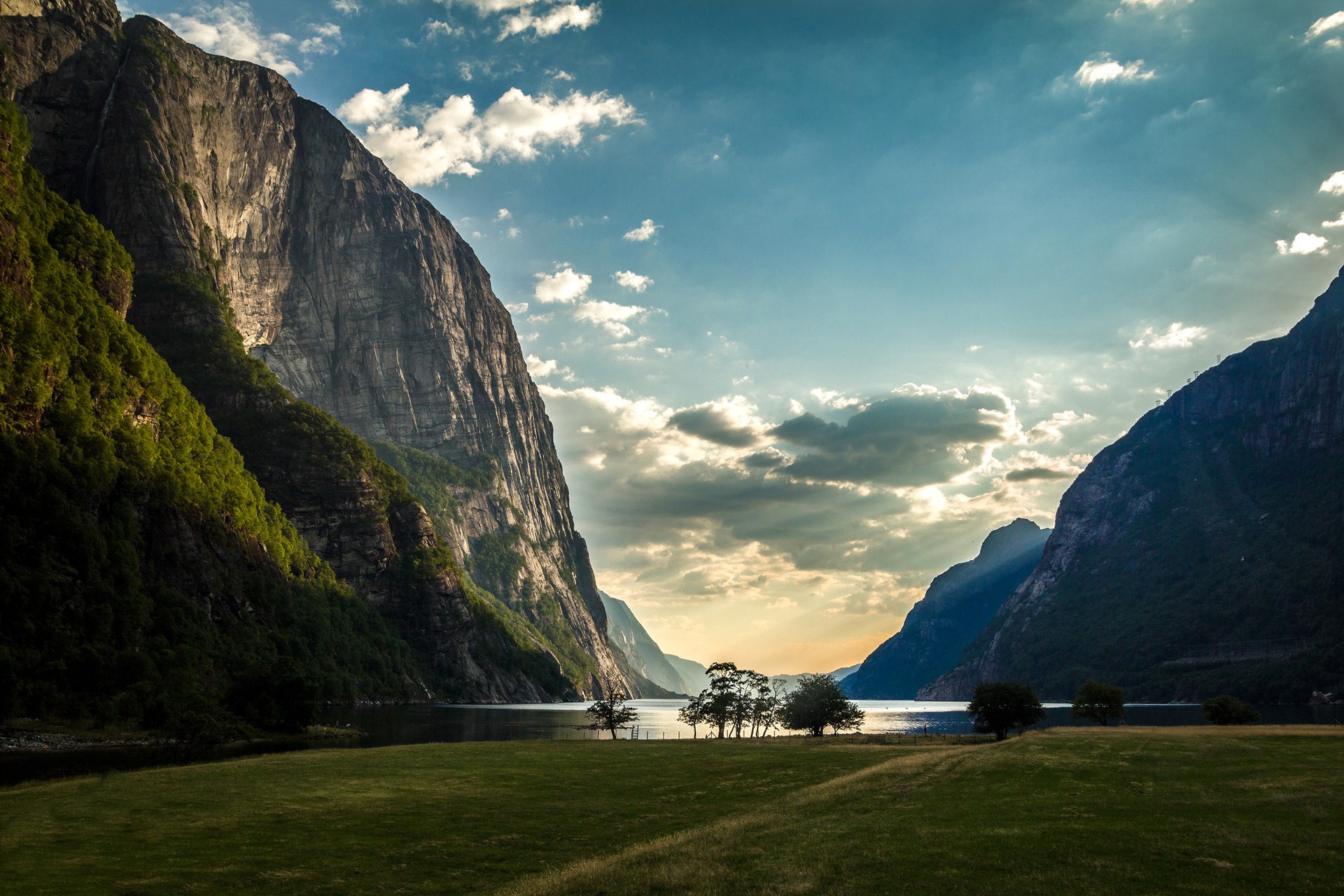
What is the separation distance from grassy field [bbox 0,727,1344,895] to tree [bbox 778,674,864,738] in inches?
2709

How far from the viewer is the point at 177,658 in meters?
108

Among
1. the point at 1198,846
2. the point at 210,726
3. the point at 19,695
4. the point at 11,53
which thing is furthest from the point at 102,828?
the point at 11,53

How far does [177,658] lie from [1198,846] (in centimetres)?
12025

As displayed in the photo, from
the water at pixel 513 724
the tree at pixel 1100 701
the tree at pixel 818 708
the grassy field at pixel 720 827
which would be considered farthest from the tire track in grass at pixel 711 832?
the tree at pixel 1100 701

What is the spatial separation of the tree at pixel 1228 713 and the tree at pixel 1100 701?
35.9 feet

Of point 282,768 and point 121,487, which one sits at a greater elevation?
point 121,487

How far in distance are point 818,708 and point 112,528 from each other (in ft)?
341

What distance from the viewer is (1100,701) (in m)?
112

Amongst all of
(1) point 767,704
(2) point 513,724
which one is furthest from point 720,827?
(2) point 513,724

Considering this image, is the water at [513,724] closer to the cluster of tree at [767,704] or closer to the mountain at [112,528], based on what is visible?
the cluster of tree at [767,704]

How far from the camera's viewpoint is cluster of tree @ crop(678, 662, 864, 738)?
117 m

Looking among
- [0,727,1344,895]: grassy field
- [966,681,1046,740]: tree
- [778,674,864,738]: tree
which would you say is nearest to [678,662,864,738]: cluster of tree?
[778,674,864,738]: tree

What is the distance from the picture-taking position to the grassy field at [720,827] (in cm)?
2027

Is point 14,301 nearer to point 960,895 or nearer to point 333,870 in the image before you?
point 333,870
